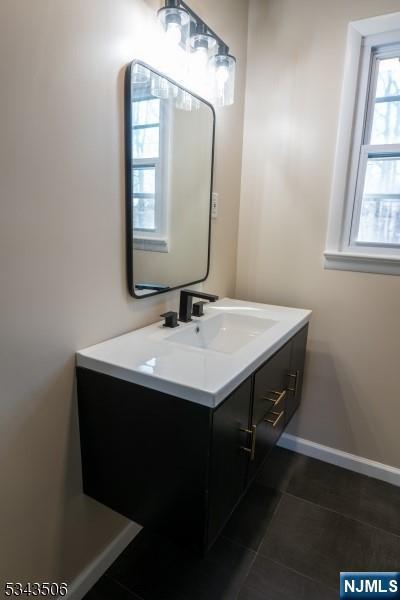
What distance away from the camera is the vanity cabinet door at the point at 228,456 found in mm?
931

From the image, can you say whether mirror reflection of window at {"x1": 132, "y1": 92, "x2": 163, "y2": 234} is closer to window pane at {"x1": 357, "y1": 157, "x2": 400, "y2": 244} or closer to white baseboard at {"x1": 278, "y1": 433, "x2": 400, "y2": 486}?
window pane at {"x1": 357, "y1": 157, "x2": 400, "y2": 244}

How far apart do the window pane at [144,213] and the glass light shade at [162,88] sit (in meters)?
0.37

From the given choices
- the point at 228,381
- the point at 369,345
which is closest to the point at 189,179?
the point at 228,381

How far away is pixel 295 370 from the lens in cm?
164

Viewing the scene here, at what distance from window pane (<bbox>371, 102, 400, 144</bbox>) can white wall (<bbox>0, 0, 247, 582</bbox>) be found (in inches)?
44.1

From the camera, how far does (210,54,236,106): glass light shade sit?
4.71 ft

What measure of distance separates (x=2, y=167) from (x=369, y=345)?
1.72 m

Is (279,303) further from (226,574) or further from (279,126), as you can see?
(226,574)

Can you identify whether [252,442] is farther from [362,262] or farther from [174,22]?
[174,22]

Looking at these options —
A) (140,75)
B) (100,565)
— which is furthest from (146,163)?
(100,565)

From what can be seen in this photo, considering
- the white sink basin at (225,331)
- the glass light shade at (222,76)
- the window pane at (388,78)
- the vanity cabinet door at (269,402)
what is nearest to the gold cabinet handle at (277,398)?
the vanity cabinet door at (269,402)

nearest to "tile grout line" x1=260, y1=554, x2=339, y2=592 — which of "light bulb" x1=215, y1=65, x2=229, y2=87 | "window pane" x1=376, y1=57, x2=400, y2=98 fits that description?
"light bulb" x1=215, y1=65, x2=229, y2=87

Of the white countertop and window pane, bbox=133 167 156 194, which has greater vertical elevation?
window pane, bbox=133 167 156 194

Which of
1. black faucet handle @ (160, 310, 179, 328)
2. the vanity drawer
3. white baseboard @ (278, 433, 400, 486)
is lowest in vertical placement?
white baseboard @ (278, 433, 400, 486)
